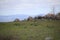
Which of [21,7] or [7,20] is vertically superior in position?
[21,7]

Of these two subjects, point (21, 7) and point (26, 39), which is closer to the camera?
point (26, 39)

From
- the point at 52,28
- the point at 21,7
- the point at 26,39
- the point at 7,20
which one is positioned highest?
the point at 21,7

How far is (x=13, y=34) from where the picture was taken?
186 cm

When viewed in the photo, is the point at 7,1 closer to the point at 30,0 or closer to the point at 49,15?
the point at 30,0

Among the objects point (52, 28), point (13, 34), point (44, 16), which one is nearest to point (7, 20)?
point (13, 34)

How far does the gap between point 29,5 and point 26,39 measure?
0.51m

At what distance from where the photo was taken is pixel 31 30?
1.85 m

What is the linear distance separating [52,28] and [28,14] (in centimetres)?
41

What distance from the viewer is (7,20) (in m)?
1.89

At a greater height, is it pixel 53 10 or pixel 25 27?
pixel 53 10

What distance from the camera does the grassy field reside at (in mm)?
1822

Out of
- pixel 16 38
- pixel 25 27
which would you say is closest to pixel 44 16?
pixel 25 27

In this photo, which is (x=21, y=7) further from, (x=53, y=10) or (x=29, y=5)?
(x=53, y=10)

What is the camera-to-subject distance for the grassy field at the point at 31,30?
1822mm
